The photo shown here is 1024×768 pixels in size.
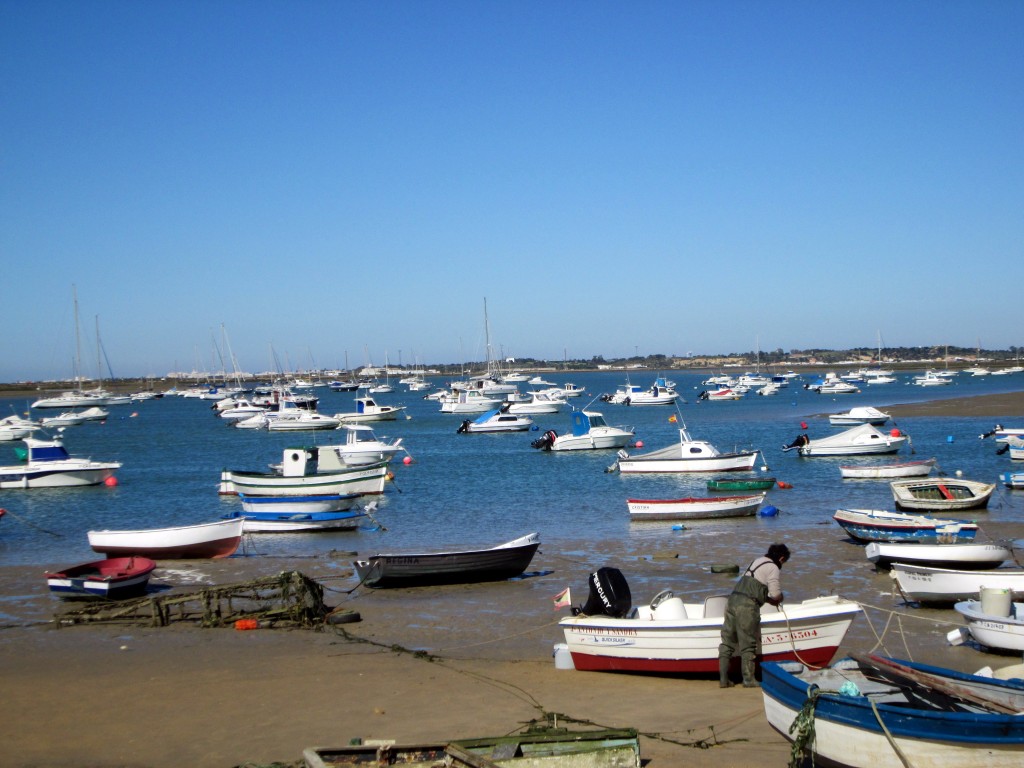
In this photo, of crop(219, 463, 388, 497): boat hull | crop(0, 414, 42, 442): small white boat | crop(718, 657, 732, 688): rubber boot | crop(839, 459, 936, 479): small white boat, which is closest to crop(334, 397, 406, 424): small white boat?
crop(0, 414, 42, 442): small white boat

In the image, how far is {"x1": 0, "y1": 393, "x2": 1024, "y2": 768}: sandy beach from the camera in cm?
1169

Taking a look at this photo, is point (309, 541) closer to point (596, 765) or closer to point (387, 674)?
point (387, 674)

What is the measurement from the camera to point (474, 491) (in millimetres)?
40500

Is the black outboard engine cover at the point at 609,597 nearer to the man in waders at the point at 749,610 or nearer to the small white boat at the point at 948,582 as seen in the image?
the man in waders at the point at 749,610

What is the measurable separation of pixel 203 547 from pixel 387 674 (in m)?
12.9

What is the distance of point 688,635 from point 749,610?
118cm

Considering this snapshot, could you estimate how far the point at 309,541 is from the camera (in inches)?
1169

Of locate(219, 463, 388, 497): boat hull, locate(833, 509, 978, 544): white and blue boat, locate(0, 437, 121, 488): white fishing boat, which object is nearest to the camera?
locate(833, 509, 978, 544): white and blue boat

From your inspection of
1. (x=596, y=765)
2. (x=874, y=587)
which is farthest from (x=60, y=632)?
(x=874, y=587)

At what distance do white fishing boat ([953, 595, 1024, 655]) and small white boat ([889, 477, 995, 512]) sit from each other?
14.7 meters

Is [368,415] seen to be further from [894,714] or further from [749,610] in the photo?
[894,714]

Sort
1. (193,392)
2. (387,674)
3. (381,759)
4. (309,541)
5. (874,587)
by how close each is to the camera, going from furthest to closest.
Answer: (193,392)
(309,541)
(874,587)
(387,674)
(381,759)

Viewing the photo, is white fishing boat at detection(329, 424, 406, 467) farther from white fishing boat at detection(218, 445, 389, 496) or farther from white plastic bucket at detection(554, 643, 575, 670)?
white plastic bucket at detection(554, 643, 575, 670)

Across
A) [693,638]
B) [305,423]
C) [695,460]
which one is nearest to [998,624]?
[693,638]
